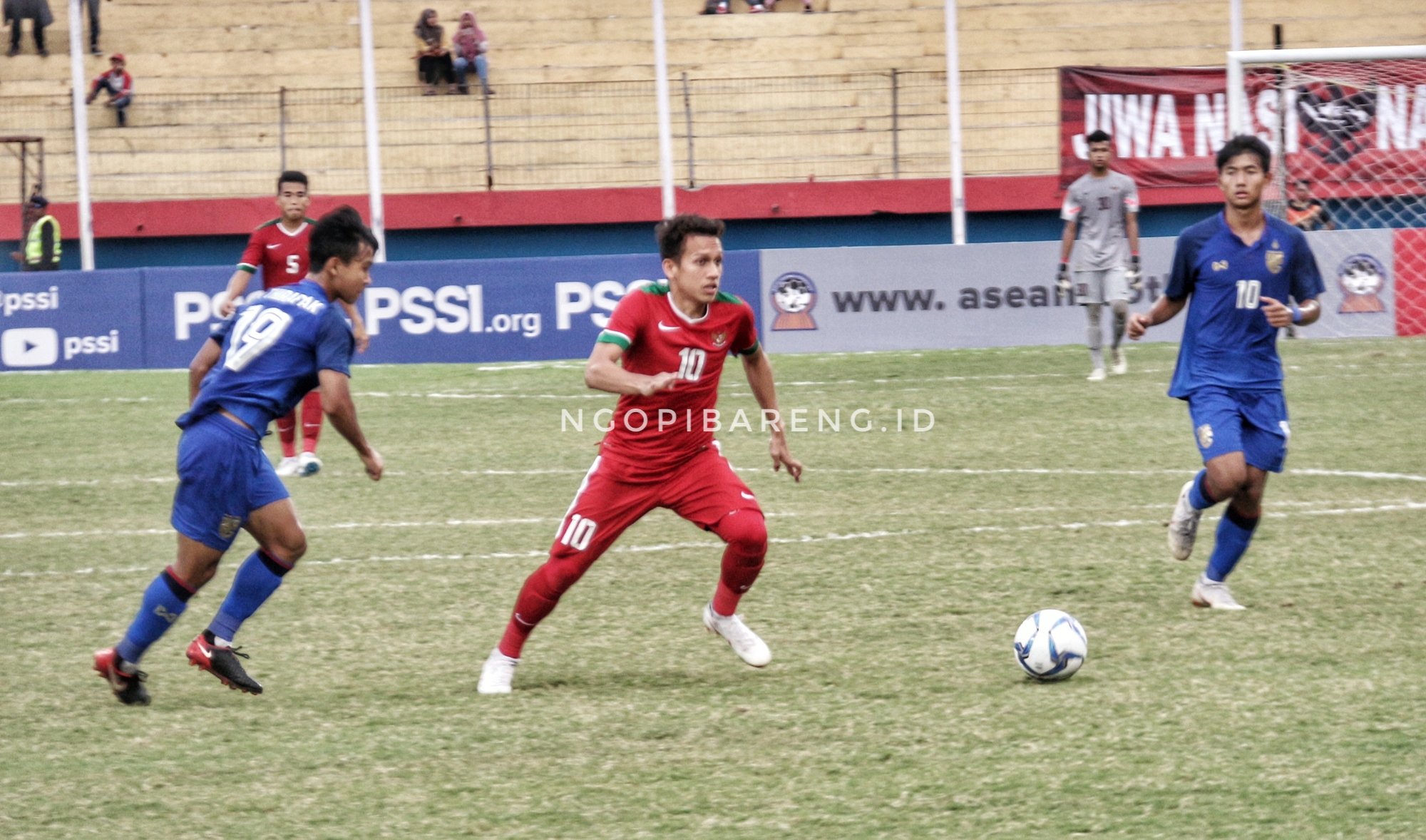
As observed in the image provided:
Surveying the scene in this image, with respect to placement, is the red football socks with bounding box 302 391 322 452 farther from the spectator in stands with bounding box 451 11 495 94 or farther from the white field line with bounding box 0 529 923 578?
the spectator in stands with bounding box 451 11 495 94

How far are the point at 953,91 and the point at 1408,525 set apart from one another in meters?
12.8

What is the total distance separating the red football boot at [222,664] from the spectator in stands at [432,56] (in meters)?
21.1

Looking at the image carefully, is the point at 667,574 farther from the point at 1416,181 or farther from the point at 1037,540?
the point at 1416,181

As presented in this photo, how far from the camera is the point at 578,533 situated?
19.4 feet

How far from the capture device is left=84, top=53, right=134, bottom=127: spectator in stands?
1013 inches

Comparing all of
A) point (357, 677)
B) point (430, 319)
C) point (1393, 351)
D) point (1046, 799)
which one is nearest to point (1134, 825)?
point (1046, 799)

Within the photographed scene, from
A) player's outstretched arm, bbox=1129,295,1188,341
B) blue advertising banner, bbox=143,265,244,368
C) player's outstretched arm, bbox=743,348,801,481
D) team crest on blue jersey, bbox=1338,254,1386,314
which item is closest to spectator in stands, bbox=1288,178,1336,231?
team crest on blue jersey, bbox=1338,254,1386,314

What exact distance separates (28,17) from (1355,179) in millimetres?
20861

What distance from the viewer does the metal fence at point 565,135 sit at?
82.7 ft

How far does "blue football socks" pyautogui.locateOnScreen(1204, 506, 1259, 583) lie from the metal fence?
18.6 m

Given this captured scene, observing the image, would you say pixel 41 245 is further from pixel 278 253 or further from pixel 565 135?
pixel 278 253

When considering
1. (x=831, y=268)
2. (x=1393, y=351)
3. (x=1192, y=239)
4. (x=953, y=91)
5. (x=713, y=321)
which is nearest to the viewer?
(x=713, y=321)

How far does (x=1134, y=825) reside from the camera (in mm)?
4254

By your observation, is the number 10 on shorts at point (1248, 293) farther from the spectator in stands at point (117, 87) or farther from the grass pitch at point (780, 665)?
the spectator in stands at point (117, 87)
